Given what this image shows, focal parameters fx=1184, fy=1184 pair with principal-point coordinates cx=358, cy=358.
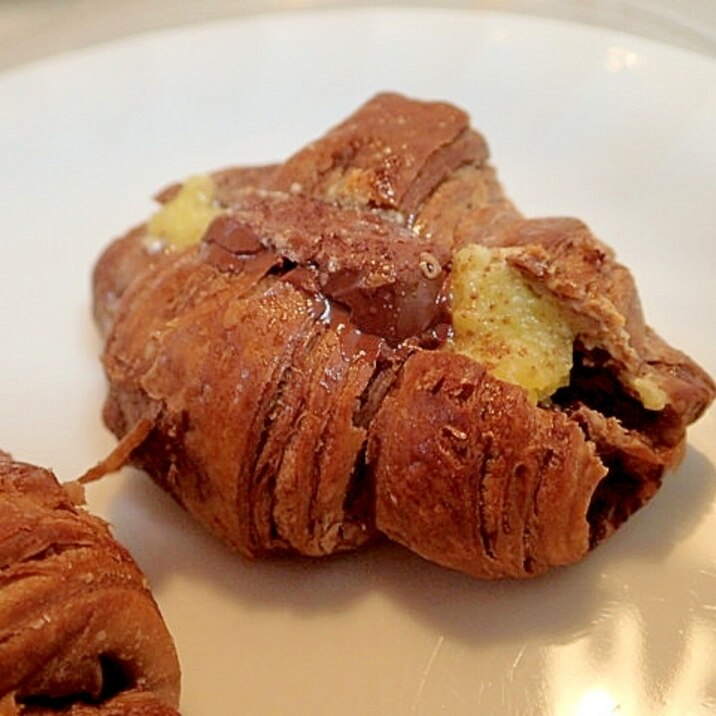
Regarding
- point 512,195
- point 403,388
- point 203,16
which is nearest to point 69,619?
point 403,388

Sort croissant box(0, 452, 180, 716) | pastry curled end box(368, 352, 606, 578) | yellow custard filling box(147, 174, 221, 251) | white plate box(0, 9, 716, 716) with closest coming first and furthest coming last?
croissant box(0, 452, 180, 716), pastry curled end box(368, 352, 606, 578), white plate box(0, 9, 716, 716), yellow custard filling box(147, 174, 221, 251)

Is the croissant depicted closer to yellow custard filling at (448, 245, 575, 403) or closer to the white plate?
the white plate

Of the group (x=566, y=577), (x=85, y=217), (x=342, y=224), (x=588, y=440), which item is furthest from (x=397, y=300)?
(x=85, y=217)

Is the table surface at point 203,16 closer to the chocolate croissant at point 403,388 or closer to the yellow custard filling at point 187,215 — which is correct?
the yellow custard filling at point 187,215

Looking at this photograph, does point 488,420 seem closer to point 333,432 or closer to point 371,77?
point 333,432

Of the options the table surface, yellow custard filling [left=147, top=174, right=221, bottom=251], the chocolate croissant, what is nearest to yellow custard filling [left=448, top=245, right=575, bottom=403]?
the chocolate croissant
